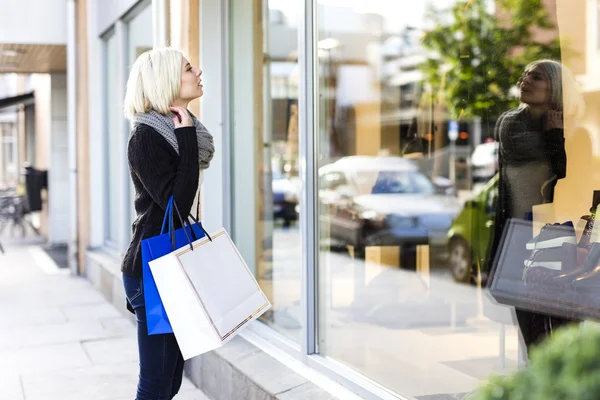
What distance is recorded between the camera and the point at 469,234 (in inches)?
360

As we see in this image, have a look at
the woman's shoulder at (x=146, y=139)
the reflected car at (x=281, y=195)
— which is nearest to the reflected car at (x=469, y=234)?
the reflected car at (x=281, y=195)

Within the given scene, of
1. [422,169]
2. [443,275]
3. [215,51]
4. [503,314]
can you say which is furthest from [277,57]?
[422,169]

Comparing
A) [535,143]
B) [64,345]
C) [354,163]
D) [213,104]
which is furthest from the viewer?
[354,163]

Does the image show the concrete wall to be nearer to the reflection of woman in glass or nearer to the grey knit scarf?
the reflection of woman in glass

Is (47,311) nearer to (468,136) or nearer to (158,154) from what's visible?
(158,154)

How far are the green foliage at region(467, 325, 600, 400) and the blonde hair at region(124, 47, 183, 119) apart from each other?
2.23 m

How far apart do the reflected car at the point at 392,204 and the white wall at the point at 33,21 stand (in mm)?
4491

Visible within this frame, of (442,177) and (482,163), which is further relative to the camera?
(482,163)

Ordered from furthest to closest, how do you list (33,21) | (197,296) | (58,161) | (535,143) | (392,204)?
(58,161) < (33,21) < (392,204) < (535,143) < (197,296)

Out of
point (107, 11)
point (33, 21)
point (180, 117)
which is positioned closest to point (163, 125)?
point (180, 117)

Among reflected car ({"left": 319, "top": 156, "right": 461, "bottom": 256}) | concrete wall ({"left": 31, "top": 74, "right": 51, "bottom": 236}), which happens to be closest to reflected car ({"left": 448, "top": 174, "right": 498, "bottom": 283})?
reflected car ({"left": 319, "top": 156, "right": 461, "bottom": 256})

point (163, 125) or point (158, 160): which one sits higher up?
point (163, 125)

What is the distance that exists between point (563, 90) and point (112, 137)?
19.2 feet

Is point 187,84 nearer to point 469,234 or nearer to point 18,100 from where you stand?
point 469,234
